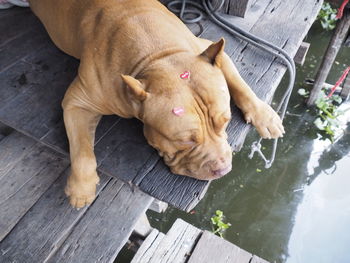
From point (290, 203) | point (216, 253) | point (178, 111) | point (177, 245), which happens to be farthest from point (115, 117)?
point (290, 203)

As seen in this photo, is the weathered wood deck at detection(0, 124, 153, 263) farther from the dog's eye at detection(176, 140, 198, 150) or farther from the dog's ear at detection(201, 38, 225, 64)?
the dog's ear at detection(201, 38, 225, 64)

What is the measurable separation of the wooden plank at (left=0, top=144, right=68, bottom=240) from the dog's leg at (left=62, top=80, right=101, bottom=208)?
12.8 inches

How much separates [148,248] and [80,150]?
1281 millimetres

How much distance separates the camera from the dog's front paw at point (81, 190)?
198 cm

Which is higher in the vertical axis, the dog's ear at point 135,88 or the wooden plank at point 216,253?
the dog's ear at point 135,88

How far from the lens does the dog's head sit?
158 cm

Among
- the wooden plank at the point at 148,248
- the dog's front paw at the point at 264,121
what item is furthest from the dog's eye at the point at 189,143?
the wooden plank at the point at 148,248

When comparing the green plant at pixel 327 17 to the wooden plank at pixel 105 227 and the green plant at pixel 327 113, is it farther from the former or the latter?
the wooden plank at pixel 105 227

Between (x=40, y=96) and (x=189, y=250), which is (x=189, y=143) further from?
(x=189, y=250)

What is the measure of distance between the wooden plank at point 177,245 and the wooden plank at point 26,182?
1.06 metres

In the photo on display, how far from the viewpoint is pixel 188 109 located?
1577mm

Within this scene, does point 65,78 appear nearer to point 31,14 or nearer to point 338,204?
point 31,14

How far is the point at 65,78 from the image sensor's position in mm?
2449

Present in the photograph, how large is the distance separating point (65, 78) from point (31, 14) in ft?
3.43
